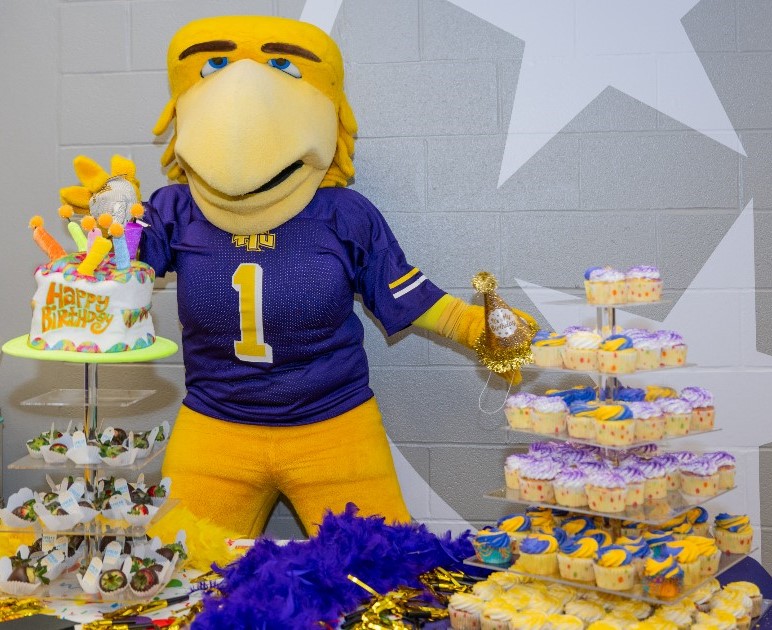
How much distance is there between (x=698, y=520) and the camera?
5.57 ft

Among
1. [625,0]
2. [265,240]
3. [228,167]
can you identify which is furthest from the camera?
[625,0]

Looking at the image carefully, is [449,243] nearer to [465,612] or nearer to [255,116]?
[255,116]

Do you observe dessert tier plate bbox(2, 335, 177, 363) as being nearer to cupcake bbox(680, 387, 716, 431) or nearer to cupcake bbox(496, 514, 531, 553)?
cupcake bbox(496, 514, 531, 553)

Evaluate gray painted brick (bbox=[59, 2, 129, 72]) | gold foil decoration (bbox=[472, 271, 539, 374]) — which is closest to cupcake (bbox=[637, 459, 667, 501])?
gold foil decoration (bbox=[472, 271, 539, 374])

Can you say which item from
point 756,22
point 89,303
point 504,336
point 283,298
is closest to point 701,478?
point 504,336

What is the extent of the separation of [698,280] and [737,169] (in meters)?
0.30

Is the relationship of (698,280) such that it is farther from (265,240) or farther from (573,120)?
(265,240)

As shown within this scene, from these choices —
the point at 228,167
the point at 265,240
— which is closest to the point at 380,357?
the point at 265,240

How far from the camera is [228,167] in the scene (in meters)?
2.10

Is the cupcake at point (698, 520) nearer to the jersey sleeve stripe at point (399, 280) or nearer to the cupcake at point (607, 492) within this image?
the cupcake at point (607, 492)

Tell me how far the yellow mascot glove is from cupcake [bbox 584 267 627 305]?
579 mm

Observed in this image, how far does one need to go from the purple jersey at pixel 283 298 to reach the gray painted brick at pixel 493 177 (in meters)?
0.27

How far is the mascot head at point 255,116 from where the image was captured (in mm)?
2113

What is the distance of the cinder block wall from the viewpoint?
2504 millimetres
